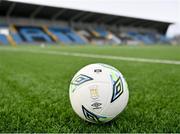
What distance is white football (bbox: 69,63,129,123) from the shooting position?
170 cm

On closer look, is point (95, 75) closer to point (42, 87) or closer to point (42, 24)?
point (42, 87)

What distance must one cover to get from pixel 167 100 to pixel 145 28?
54831mm

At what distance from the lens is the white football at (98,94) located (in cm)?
170

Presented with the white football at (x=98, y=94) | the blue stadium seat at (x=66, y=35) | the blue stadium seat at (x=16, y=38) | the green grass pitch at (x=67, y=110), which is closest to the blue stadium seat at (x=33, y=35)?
the blue stadium seat at (x=16, y=38)

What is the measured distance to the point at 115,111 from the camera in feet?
5.85

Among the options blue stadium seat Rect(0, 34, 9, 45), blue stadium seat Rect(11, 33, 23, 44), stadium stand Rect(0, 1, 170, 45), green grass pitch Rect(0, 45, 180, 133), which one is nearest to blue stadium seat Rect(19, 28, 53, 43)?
stadium stand Rect(0, 1, 170, 45)

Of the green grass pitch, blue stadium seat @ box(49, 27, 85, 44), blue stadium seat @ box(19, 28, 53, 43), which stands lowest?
blue stadium seat @ box(49, 27, 85, 44)

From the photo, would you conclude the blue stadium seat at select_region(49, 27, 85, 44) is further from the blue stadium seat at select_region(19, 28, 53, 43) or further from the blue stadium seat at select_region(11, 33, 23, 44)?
the blue stadium seat at select_region(11, 33, 23, 44)

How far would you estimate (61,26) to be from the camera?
40.3 metres

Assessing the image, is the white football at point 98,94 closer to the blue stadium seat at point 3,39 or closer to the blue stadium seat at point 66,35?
the blue stadium seat at point 3,39

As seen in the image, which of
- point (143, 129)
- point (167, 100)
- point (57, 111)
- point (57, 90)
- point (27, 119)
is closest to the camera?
point (143, 129)

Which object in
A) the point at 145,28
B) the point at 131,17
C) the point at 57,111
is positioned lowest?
the point at 145,28

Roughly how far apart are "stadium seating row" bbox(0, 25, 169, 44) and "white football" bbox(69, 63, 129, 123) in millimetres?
28725

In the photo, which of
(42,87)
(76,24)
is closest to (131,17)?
(76,24)
